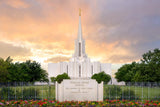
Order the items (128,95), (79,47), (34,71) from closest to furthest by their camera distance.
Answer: (128,95), (34,71), (79,47)

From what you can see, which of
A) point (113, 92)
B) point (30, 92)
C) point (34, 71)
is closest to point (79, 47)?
point (34, 71)

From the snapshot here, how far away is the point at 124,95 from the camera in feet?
58.1

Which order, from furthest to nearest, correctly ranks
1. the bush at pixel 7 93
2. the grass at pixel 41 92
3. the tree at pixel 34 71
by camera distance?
the tree at pixel 34 71 → the grass at pixel 41 92 → the bush at pixel 7 93

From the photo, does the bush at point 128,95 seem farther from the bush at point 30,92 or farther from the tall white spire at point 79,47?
the tall white spire at point 79,47

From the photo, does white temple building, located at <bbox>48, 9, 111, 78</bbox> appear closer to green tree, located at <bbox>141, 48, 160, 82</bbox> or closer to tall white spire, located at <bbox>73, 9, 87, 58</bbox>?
tall white spire, located at <bbox>73, 9, 87, 58</bbox>

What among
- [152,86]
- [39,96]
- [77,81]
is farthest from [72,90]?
[152,86]

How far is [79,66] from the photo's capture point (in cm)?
8056

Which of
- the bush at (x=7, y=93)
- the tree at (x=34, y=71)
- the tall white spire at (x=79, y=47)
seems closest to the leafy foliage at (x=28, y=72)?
the tree at (x=34, y=71)

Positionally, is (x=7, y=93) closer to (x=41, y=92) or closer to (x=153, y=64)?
(x=41, y=92)

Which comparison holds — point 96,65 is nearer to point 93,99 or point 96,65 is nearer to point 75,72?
point 75,72

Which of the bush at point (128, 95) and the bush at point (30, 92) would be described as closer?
the bush at point (128, 95)

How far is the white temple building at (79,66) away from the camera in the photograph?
7944cm

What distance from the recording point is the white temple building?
79.4 metres

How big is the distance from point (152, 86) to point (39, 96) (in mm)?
12781
